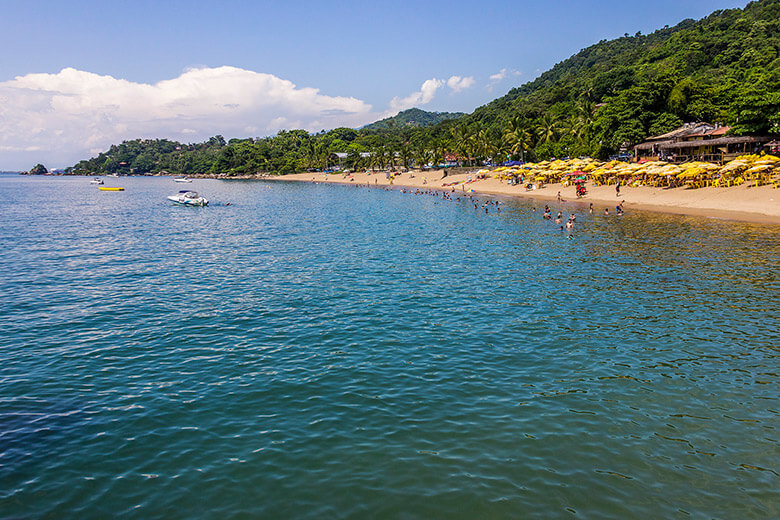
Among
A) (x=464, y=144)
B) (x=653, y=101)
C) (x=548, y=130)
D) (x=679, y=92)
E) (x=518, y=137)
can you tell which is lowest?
(x=518, y=137)

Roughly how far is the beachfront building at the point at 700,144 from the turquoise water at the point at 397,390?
140 ft

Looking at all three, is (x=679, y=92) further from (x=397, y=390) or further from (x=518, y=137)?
(x=397, y=390)

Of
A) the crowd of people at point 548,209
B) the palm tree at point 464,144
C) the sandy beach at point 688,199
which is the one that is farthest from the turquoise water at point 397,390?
the palm tree at point 464,144

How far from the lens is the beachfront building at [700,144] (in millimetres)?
65688

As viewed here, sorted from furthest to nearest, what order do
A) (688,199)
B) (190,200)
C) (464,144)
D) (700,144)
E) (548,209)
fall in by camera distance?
(464,144) → (190,200) → (700,144) → (688,199) → (548,209)

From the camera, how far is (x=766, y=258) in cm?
3094

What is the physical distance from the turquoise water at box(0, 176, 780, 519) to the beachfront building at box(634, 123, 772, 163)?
140 ft

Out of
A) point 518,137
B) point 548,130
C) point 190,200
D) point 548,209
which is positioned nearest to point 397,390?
point 548,209

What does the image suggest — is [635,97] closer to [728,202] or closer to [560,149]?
[560,149]

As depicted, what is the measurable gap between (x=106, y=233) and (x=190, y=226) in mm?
9291

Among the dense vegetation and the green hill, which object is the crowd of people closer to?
the green hill

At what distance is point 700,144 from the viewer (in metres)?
68.8

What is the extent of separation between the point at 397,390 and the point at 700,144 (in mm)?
73966

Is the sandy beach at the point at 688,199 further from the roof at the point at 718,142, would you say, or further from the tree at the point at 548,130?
the tree at the point at 548,130
